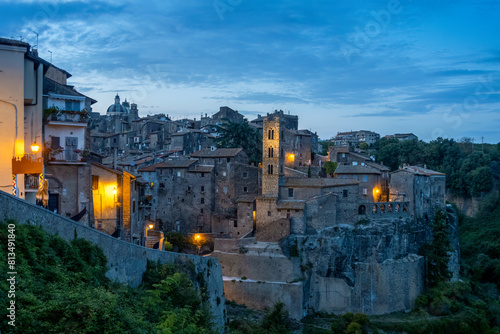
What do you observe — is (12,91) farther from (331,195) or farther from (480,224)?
(480,224)

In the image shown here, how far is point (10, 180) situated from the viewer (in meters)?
19.4

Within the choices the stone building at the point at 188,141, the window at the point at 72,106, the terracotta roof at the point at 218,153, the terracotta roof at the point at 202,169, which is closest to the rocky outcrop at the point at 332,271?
the terracotta roof at the point at 202,169

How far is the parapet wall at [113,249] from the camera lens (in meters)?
13.0

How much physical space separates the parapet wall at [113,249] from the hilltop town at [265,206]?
6.66 metres

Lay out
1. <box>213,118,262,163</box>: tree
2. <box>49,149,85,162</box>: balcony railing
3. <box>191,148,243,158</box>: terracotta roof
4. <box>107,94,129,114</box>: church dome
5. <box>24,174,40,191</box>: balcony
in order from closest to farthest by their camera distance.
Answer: <box>24,174,40,191</box>: balcony
<box>49,149,85,162</box>: balcony railing
<box>191,148,243,158</box>: terracotta roof
<box>213,118,262,163</box>: tree
<box>107,94,129,114</box>: church dome

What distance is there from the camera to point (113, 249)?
17.0 meters

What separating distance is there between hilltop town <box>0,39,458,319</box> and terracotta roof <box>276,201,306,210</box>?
0.33ft

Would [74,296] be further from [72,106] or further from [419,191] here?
[419,191]

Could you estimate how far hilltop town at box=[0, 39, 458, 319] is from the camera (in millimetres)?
25938

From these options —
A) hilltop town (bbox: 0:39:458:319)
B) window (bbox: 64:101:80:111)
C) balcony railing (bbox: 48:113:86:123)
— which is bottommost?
hilltop town (bbox: 0:39:458:319)

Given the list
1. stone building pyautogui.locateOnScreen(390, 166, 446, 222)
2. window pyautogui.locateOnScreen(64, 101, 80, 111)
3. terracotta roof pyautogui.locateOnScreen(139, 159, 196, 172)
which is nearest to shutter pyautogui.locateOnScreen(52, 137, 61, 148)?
window pyautogui.locateOnScreen(64, 101, 80, 111)

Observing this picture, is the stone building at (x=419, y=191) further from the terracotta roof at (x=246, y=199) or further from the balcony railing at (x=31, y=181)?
the balcony railing at (x=31, y=181)

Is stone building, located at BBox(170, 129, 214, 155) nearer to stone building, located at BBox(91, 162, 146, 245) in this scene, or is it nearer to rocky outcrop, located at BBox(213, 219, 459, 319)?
Result: rocky outcrop, located at BBox(213, 219, 459, 319)

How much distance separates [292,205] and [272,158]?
552 cm
